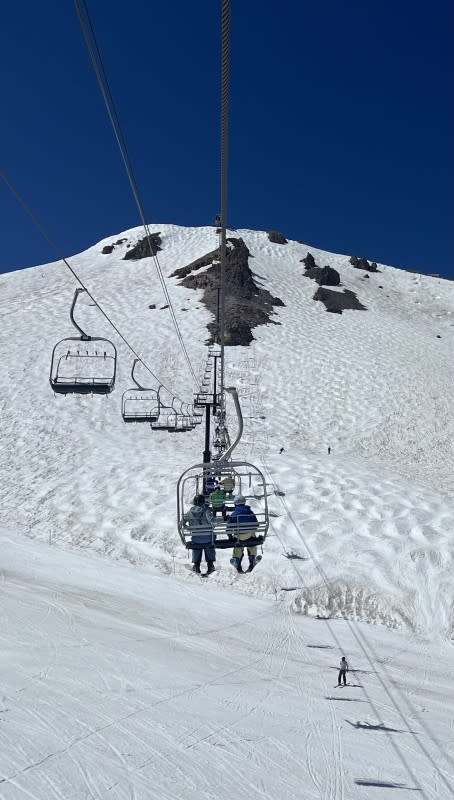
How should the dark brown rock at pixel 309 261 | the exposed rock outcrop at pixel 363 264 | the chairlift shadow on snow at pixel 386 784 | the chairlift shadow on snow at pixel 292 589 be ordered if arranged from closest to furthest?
the chairlift shadow on snow at pixel 386 784
the chairlift shadow on snow at pixel 292 589
the dark brown rock at pixel 309 261
the exposed rock outcrop at pixel 363 264

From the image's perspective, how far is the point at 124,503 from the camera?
2216 cm

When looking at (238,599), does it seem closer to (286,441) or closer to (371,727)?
(371,727)

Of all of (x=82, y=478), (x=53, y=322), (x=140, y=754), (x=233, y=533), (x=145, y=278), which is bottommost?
(x=140, y=754)

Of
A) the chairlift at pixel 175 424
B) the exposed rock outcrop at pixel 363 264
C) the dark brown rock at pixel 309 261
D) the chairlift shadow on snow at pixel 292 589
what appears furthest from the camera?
the exposed rock outcrop at pixel 363 264

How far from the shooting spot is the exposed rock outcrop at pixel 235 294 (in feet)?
148

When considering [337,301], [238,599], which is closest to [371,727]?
[238,599]

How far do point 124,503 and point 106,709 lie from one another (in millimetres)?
12240

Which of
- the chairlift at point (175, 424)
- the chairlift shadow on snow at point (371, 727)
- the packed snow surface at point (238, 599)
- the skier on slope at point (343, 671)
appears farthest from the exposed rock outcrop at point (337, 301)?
the chairlift shadow on snow at point (371, 727)

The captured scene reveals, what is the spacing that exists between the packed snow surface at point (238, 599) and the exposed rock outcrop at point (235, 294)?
454 cm

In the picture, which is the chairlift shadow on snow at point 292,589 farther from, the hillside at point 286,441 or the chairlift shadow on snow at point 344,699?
the chairlift shadow on snow at point 344,699

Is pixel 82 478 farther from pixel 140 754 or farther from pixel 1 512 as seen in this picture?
pixel 140 754

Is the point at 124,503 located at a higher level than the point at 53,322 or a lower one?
lower

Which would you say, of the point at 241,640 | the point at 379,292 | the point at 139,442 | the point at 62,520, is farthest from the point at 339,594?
the point at 379,292

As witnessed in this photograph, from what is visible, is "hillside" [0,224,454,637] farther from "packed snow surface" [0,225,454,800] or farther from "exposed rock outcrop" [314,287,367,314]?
"exposed rock outcrop" [314,287,367,314]
